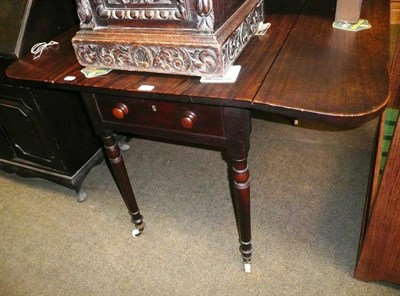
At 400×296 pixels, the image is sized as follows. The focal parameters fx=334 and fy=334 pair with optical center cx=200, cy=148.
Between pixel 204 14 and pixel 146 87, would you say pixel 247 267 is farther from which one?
pixel 204 14

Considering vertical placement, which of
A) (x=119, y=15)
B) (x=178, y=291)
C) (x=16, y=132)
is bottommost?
(x=178, y=291)

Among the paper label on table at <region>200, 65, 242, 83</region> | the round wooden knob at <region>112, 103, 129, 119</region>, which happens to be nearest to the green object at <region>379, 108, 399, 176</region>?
the paper label on table at <region>200, 65, 242, 83</region>

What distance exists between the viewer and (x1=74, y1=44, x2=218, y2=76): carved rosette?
847 millimetres

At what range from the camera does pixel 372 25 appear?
1.06m

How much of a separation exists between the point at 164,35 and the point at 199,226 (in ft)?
2.89

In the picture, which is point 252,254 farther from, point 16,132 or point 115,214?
point 16,132

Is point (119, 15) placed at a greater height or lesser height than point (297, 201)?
greater

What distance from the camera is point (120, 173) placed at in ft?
4.03

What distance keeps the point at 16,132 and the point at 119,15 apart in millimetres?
974

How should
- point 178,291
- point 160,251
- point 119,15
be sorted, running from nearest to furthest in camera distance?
point 119,15 < point 178,291 < point 160,251

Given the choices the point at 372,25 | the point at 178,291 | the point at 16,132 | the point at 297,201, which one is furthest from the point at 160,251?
the point at 372,25

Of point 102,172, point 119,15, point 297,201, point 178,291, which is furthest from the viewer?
point 102,172

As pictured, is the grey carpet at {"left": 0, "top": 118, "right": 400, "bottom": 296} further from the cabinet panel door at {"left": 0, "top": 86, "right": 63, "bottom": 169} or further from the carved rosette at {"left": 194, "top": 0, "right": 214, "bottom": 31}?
the carved rosette at {"left": 194, "top": 0, "right": 214, "bottom": 31}

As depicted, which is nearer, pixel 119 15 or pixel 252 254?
pixel 119 15
